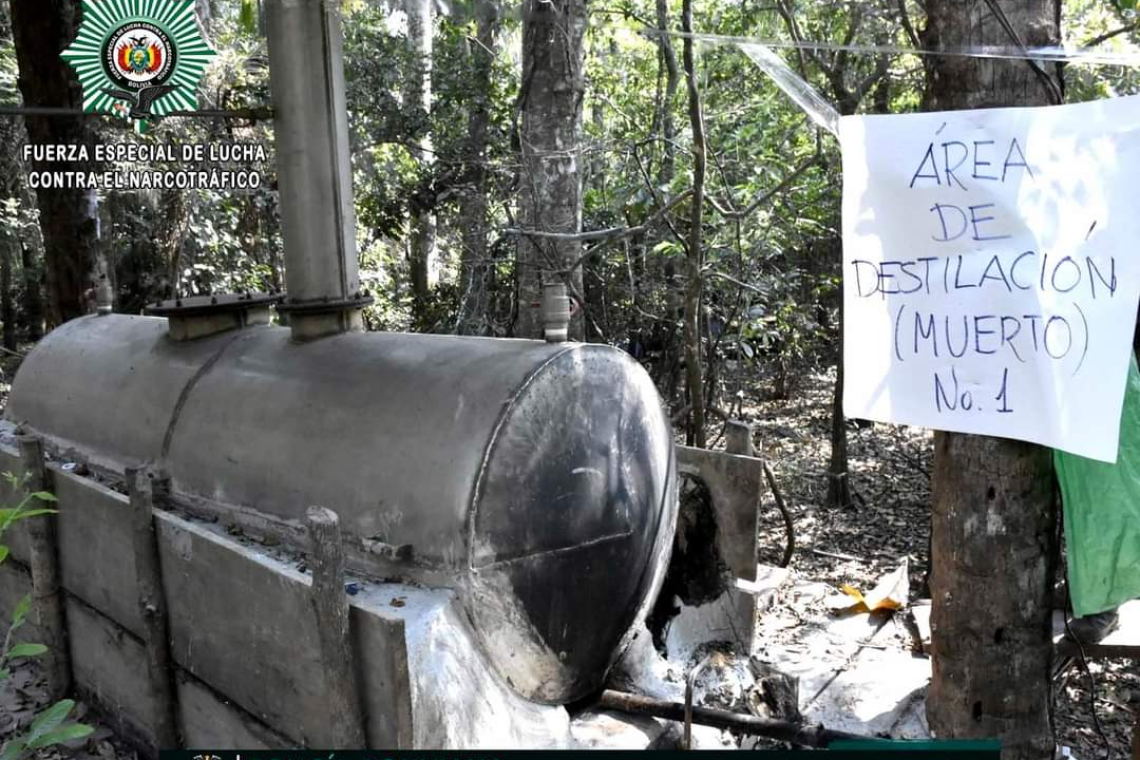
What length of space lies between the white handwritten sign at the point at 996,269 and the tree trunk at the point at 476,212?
14.1 ft

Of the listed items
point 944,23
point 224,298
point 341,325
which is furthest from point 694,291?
point 944,23

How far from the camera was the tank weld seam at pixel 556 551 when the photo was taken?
2.81 metres

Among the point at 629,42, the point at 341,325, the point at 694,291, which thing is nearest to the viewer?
the point at 341,325

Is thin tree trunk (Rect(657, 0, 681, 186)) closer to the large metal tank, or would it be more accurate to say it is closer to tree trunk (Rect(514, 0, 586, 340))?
tree trunk (Rect(514, 0, 586, 340))

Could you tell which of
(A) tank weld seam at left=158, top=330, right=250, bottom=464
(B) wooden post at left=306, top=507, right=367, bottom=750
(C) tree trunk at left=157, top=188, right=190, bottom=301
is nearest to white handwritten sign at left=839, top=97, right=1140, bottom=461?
(B) wooden post at left=306, top=507, right=367, bottom=750

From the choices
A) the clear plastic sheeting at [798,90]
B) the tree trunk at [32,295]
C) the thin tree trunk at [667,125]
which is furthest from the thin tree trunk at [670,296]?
the tree trunk at [32,295]

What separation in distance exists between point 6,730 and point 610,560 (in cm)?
317

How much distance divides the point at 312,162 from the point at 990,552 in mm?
3059

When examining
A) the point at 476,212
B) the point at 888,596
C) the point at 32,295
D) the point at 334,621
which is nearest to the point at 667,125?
the point at 476,212

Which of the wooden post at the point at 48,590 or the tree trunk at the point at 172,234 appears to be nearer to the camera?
the wooden post at the point at 48,590

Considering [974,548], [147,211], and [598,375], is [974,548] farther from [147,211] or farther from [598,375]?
[147,211]

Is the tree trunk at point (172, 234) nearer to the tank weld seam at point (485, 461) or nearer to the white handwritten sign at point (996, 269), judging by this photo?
the tank weld seam at point (485, 461)

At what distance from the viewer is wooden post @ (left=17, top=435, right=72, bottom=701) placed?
4.15m

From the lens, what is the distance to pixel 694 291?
542 cm
